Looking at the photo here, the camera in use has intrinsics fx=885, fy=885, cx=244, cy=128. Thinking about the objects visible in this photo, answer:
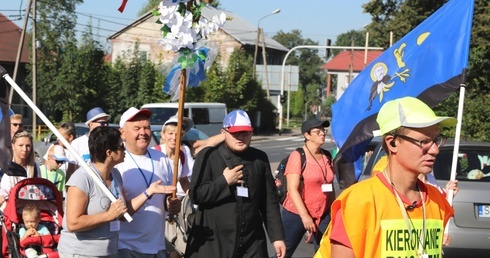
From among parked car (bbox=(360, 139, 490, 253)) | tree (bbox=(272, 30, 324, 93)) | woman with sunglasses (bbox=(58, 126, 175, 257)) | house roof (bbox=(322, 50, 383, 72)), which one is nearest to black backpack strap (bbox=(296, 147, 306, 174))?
parked car (bbox=(360, 139, 490, 253))

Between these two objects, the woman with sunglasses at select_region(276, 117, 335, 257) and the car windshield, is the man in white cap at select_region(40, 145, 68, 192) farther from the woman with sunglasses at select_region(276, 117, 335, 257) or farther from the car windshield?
the car windshield

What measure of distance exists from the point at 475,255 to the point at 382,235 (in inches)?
258

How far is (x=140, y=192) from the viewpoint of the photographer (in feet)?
21.3

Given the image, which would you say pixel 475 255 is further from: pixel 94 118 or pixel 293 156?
pixel 94 118

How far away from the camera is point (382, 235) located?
12.4 ft

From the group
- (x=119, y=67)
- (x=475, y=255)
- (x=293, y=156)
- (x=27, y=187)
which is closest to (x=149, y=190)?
(x=27, y=187)

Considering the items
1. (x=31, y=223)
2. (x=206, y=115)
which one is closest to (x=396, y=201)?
(x=31, y=223)

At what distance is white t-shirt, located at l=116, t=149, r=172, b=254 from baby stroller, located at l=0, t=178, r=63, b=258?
1.16 metres

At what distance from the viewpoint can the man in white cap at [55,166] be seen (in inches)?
368

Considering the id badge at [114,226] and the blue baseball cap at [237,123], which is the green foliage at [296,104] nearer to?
the blue baseball cap at [237,123]

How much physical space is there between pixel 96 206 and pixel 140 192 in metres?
0.67

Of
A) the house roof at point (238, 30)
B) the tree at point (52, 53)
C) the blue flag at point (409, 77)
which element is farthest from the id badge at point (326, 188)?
the house roof at point (238, 30)

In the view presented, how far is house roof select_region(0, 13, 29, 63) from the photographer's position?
2387 inches

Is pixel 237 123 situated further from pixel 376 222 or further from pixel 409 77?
pixel 376 222
